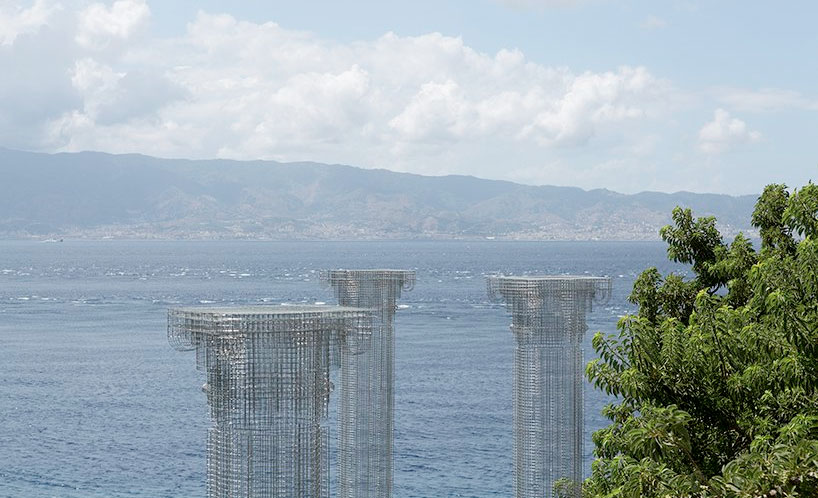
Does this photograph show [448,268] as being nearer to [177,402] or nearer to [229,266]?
[229,266]

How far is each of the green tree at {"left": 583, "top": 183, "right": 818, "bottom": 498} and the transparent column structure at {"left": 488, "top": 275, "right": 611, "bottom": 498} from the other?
2125 millimetres

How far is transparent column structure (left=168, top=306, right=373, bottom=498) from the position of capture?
7371 mm

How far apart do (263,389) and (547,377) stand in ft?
16.2

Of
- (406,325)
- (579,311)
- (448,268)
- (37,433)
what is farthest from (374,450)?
(448,268)

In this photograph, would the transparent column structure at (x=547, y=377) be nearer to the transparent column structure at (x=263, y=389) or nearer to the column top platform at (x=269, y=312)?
the column top platform at (x=269, y=312)

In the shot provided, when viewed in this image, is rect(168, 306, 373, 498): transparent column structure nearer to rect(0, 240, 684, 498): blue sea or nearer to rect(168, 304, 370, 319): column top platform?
rect(168, 304, 370, 319): column top platform

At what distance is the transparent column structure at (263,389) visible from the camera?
24.2 feet

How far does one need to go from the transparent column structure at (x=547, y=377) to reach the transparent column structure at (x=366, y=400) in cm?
166

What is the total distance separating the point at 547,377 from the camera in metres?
11.6

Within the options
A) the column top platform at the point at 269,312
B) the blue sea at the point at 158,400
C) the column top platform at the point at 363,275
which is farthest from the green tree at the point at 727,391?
the blue sea at the point at 158,400

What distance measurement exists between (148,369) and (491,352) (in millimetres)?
13039

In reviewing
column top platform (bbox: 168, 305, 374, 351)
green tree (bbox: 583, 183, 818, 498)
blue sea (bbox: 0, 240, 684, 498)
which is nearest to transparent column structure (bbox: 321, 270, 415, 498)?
blue sea (bbox: 0, 240, 684, 498)

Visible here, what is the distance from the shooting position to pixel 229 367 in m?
7.40

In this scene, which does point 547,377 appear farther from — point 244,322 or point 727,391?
point 244,322
